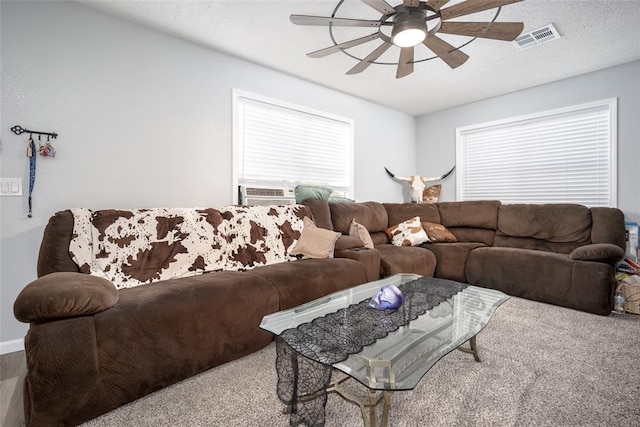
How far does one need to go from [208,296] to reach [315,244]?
49.4 inches

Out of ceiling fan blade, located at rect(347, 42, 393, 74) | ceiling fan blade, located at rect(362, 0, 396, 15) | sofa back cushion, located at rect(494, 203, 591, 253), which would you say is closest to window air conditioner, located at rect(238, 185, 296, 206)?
ceiling fan blade, located at rect(347, 42, 393, 74)

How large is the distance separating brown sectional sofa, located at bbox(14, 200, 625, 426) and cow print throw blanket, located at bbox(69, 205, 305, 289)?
0.44 ft

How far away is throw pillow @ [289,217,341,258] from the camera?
2807mm

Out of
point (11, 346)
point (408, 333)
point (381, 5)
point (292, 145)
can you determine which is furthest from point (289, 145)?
point (11, 346)

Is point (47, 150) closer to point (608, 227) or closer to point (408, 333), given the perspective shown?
point (408, 333)

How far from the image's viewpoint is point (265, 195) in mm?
3322

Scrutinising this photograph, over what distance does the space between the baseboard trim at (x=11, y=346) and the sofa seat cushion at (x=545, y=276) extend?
4167mm

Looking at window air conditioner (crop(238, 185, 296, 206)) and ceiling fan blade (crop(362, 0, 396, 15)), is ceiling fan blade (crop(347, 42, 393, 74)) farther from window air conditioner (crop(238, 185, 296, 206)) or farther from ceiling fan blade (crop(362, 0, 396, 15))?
window air conditioner (crop(238, 185, 296, 206))

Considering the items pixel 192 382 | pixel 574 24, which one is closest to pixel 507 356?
pixel 192 382

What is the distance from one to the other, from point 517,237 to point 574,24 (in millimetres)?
2244

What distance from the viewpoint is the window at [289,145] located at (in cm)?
329

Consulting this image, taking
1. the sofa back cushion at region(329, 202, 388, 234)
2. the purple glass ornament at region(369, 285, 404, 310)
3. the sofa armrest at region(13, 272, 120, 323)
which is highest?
the sofa back cushion at region(329, 202, 388, 234)

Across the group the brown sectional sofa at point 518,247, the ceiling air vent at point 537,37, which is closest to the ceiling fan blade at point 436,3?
the ceiling air vent at point 537,37

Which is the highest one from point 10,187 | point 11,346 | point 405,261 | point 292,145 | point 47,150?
point 292,145
